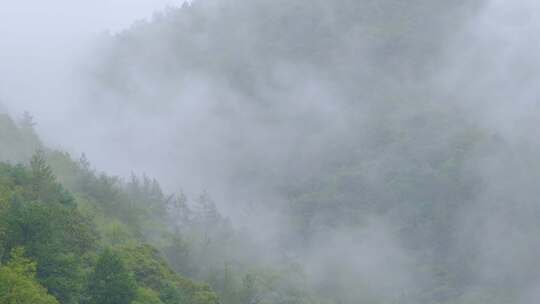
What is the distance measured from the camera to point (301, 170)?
157625 mm

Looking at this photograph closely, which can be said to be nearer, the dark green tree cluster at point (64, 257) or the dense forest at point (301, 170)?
the dark green tree cluster at point (64, 257)

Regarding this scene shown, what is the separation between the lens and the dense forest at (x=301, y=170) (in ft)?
200

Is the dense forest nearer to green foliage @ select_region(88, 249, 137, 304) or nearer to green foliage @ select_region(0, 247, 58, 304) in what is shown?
green foliage @ select_region(88, 249, 137, 304)

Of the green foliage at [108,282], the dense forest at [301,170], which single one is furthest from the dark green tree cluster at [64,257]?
the dense forest at [301,170]

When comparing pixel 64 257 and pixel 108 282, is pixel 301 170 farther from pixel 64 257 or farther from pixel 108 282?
pixel 108 282

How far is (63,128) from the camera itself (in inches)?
5344

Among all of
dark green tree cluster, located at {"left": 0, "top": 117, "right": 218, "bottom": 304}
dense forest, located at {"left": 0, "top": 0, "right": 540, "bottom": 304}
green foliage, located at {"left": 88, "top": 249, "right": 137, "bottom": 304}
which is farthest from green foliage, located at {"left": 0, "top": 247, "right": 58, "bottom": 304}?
green foliage, located at {"left": 88, "top": 249, "right": 137, "bottom": 304}

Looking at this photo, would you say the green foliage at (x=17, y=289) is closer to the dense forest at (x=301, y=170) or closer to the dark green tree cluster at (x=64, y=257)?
the dark green tree cluster at (x=64, y=257)

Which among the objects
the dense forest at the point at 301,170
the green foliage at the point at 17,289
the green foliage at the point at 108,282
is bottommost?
the green foliage at the point at 17,289

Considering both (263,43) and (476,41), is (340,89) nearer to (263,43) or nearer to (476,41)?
(263,43)

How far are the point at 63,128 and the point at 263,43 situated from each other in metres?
69.4

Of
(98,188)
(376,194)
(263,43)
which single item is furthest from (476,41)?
(98,188)

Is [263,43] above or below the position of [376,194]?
above

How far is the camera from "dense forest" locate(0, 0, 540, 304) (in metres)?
61.0
